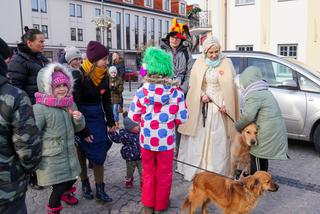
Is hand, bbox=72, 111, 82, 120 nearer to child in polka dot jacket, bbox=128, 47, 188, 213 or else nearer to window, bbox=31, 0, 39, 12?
child in polka dot jacket, bbox=128, 47, 188, 213

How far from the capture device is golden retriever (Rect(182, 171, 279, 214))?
128 inches

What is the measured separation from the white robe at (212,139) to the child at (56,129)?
2.09 metres

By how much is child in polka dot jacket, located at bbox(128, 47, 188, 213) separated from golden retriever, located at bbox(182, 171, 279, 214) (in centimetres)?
40

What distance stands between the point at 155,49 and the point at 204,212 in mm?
2023

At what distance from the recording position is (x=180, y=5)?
63.5 metres

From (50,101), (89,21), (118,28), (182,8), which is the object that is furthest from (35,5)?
(50,101)

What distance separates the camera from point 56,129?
10.8ft

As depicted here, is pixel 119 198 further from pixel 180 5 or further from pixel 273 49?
pixel 180 5

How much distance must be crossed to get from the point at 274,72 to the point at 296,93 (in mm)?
673

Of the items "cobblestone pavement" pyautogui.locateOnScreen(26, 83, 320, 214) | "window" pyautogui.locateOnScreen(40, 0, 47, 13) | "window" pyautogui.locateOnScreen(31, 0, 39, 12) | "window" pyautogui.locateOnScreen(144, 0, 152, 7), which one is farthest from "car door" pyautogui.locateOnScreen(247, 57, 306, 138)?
"window" pyautogui.locateOnScreen(144, 0, 152, 7)

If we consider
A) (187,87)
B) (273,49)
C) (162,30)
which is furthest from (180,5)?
(187,87)

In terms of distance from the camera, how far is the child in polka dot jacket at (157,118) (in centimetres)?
356

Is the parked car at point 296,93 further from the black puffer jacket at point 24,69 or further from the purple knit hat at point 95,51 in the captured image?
the black puffer jacket at point 24,69

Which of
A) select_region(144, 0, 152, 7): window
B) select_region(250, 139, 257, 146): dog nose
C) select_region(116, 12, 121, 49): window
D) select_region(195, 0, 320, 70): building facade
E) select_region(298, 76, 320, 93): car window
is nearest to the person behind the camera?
select_region(250, 139, 257, 146): dog nose
